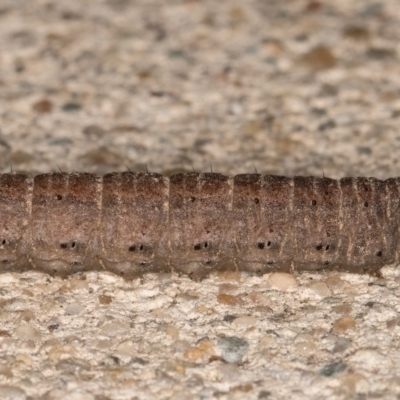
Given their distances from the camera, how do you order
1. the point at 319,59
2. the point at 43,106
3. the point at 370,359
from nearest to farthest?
the point at 370,359
the point at 43,106
the point at 319,59

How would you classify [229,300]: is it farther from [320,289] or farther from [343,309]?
[343,309]

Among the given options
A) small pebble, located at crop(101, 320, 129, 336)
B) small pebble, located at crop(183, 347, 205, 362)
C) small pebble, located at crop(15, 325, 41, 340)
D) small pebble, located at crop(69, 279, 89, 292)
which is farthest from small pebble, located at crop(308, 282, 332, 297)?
small pebble, located at crop(15, 325, 41, 340)

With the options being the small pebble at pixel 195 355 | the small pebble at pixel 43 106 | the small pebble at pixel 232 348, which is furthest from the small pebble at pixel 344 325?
the small pebble at pixel 43 106

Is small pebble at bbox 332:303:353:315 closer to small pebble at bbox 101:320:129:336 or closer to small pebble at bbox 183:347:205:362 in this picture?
small pebble at bbox 183:347:205:362

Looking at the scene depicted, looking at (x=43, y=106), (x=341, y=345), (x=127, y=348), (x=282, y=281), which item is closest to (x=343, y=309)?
(x=341, y=345)

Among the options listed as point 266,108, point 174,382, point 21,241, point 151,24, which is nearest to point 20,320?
point 21,241

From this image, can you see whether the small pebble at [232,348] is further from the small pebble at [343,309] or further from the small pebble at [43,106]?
the small pebble at [43,106]
